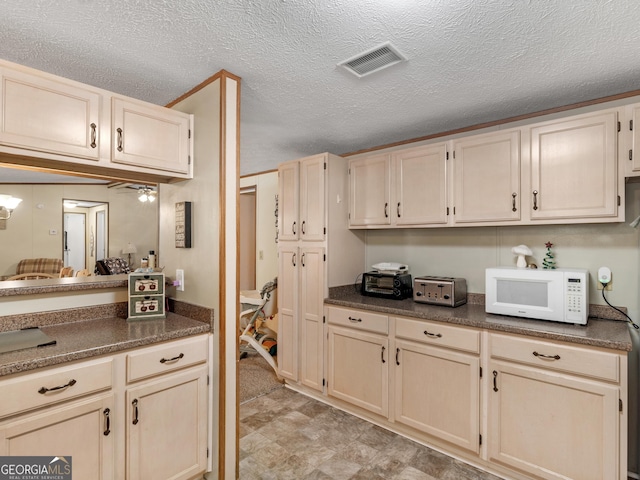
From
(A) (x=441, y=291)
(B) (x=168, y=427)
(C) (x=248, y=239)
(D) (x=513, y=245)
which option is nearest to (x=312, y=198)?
(A) (x=441, y=291)

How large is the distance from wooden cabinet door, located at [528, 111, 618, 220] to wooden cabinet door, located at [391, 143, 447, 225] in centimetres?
63

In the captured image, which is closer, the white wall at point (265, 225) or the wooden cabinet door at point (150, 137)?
the wooden cabinet door at point (150, 137)

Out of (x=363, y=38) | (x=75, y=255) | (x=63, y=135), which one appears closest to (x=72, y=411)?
(x=75, y=255)

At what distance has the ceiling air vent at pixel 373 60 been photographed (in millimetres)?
A: 1774

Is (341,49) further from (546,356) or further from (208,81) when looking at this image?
(546,356)

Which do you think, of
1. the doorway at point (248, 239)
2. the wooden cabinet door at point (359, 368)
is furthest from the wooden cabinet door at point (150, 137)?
the doorway at point (248, 239)

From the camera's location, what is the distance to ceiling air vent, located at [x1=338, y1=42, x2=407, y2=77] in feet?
5.82

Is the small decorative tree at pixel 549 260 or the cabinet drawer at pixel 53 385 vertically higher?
the small decorative tree at pixel 549 260

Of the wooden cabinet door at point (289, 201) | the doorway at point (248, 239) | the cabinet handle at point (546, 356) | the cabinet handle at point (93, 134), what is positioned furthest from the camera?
the doorway at point (248, 239)

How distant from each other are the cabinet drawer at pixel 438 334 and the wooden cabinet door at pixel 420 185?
2.77 ft

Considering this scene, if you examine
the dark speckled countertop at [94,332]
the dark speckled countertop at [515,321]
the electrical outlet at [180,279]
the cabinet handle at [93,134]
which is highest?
the cabinet handle at [93,134]

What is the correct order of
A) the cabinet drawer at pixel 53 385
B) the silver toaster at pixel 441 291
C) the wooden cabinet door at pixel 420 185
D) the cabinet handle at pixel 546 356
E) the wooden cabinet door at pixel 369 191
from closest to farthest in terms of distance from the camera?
the cabinet drawer at pixel 53 385, the cabinet handle at pixel 546 356, the silver toaster at pixel 441 291, the wooden cabinet door at pixel 420 185, the wooden cabinet door at pixel 369 191

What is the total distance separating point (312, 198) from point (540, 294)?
1.98m

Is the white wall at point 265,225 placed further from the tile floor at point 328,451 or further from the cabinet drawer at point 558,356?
the cabinet drawer at point 558,356
